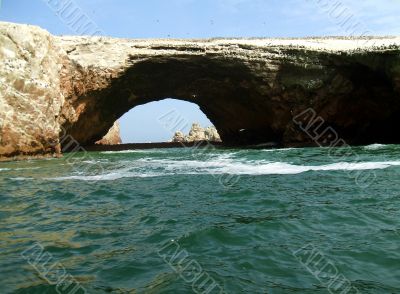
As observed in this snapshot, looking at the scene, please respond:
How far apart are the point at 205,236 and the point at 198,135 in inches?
1817

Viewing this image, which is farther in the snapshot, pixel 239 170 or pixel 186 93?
pixel 186 93

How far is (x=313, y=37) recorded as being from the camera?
2822cm

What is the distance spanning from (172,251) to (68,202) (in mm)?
3939

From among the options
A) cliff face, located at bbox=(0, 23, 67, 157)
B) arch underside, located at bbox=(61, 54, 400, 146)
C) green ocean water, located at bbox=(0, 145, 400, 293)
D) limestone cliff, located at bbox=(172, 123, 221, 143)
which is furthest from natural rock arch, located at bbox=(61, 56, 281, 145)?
limestone cliff, located at bbox=(172, 123, 221, 143)

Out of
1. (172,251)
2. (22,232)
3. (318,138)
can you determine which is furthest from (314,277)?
(318,138)

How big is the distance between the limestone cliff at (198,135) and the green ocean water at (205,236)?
131 feet

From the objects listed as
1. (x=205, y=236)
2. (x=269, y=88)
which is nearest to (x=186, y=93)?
(x=269, y=88)

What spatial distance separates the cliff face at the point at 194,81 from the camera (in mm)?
19469

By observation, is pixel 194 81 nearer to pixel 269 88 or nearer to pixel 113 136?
pixel 269 88

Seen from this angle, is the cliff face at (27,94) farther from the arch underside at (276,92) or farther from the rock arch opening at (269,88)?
the arch underside at (276,92)

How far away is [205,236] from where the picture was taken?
5703mm

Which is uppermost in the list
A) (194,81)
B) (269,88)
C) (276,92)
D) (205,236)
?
(194,81)

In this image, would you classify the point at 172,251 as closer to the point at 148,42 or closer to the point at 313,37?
the point at 148,42

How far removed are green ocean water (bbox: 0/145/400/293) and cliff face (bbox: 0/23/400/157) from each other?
9937 millimetres
